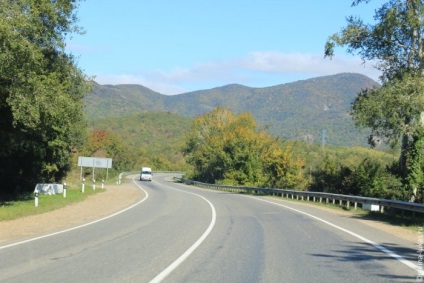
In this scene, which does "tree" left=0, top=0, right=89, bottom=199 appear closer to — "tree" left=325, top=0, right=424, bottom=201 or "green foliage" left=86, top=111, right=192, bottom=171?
"tree" left=325, top=0, right=424, bottom=201

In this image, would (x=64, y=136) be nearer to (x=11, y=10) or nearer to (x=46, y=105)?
(x=46, y=105)

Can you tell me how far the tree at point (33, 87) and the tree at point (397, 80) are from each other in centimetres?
1481

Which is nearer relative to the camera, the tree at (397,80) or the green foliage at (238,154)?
the tree at (397,80)

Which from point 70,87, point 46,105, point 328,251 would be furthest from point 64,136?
point 328,251

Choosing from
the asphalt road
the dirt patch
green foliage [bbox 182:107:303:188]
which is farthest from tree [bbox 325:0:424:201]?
green foliage [bbox 182:107:303:188]

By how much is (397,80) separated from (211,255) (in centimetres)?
1994

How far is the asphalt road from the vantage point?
28.8 feet

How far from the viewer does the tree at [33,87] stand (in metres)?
19.7

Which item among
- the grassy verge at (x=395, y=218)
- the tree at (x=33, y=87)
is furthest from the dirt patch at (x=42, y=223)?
the grassy verge at (x=395, y=218)

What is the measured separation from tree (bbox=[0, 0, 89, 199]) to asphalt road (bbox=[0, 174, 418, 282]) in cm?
769

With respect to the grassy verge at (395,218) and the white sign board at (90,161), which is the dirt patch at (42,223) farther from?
the white sign board at (90,161)

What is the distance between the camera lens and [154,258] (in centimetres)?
1047

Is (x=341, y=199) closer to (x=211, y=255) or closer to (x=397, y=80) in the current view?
(x=397, y=80)

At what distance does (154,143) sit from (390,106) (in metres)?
168
